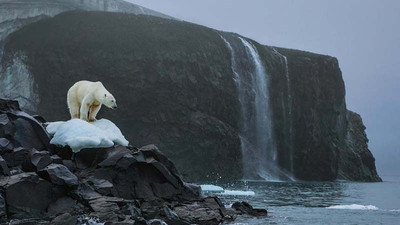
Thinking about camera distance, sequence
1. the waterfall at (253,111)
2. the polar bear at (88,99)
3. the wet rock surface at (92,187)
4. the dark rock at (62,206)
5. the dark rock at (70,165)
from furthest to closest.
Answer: the waterfall at (253,111) → the polar bear at (88,99) → the dark rock at (70,165) → the dark rock at (62,206) → the wet rock surface at (92,187)

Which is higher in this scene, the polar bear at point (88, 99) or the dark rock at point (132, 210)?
the polar bear at point (88, 99)

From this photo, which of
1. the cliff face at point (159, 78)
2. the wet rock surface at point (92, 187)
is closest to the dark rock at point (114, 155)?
the wet rock surface at point (92, 187)

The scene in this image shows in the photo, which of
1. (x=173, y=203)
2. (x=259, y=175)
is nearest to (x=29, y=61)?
(x=259, y=175)

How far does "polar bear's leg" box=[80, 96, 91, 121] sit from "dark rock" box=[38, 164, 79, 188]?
17.9ft

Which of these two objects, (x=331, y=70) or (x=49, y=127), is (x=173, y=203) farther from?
(x=331, y=70)

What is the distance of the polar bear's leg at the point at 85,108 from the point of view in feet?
78.4

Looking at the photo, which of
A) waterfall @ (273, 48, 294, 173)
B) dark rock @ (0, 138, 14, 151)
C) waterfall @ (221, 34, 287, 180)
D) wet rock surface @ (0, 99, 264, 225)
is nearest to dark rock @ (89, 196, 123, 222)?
wet rock surface @ (0, 99, 264, 225)

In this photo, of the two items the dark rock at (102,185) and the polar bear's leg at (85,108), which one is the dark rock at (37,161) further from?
the polar bear's leg at (85,108)

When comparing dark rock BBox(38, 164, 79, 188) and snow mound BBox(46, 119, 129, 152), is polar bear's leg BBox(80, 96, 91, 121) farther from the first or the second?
dark rock BBox(38, 164, 79, 188)

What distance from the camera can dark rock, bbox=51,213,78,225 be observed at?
16.4 m

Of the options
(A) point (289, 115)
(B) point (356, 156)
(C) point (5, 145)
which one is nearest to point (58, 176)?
(C) point (5, 145)

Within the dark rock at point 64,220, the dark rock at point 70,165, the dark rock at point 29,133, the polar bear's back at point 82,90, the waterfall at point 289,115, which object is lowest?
the dark rock at point 64,220

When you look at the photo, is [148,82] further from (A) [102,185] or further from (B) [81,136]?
(A) [102,185]

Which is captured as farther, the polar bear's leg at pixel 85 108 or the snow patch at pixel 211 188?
the snow patch at pixel 211 188
